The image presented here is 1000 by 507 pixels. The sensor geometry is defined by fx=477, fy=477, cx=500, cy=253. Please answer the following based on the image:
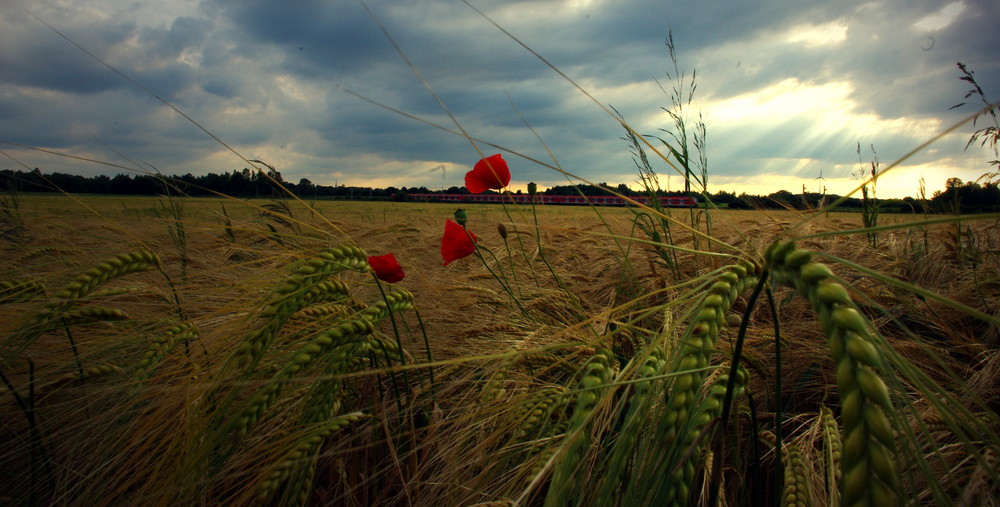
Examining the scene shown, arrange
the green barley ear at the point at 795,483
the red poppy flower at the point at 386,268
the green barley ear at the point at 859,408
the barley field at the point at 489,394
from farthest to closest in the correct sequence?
the red poppy flower at the point at 386,268 → the green barley ear at the point at 795,483 → the barley field at the point at 489,394 → the green barley ear at the point at 859,408

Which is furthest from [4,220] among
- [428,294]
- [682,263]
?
[682,263]

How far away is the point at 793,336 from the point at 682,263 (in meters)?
0.69

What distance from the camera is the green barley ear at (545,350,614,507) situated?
607mm

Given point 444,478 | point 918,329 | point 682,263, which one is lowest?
point 444,478

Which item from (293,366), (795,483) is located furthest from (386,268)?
(795,483)

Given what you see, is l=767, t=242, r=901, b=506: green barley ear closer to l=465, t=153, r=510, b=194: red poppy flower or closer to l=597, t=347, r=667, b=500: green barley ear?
l=597, t=347, r=667, b=500: green barley ear

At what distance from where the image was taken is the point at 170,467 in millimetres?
910

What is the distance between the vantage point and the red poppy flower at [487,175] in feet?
5.39

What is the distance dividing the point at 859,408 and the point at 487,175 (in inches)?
54.1

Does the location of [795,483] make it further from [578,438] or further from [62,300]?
[62,300]

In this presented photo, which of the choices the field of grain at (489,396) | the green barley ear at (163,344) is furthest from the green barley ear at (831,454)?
the green barley ear at (163,344)

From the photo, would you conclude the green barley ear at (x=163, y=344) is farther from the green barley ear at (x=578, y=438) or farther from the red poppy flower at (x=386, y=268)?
the green barley ear at (x=578, y=438)

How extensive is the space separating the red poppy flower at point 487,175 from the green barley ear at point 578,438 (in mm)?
951

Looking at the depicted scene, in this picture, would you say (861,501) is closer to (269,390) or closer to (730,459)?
(730,459)
